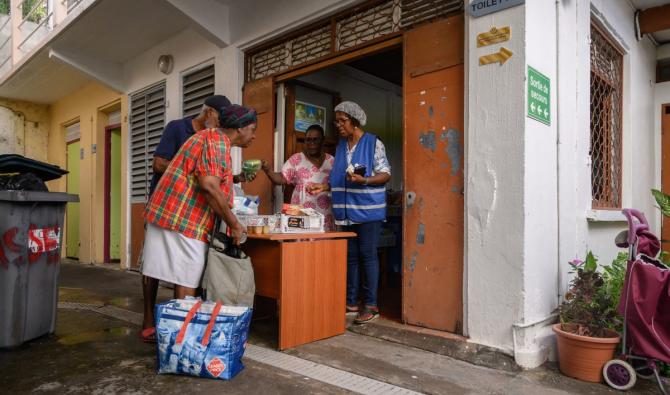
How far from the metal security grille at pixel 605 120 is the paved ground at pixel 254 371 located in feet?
7.99

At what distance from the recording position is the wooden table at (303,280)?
314cm

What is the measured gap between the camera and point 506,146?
3.00 metres

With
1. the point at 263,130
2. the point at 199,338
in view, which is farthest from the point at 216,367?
the point at 263,130

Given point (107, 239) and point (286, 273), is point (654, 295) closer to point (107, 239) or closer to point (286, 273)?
point (286, 273)

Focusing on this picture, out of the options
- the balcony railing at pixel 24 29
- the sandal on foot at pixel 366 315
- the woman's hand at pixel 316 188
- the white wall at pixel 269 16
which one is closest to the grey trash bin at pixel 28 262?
the woman's hand at pixel 316 188

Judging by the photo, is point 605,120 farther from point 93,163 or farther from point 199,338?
point 93,163

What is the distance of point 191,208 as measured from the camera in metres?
2.98

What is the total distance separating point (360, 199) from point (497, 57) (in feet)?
5.02

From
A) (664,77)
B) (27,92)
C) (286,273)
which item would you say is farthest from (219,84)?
(27,92)

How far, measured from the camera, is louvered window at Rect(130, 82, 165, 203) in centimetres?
→ 682

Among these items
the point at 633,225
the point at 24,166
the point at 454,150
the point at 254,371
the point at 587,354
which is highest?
the point at 454,150

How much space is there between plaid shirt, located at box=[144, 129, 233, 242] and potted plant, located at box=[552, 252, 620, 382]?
243 cm

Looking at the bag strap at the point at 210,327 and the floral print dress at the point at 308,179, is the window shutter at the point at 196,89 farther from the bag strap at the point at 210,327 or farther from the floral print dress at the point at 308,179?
the bag strap at the point at 210,327

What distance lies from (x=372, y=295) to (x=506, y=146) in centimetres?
168
